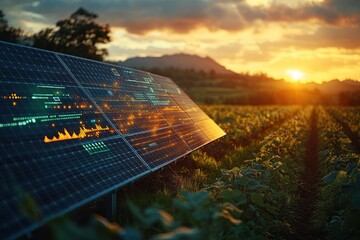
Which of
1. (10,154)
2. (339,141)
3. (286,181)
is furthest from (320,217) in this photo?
(339,141)

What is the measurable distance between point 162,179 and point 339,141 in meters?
12.3

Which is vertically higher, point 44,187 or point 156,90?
point 156,90

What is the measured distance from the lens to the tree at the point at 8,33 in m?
35.0

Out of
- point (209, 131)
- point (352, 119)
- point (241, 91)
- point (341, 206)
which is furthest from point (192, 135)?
point (241, 91)

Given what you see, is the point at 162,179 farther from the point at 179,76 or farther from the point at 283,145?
→ the point at 179,76

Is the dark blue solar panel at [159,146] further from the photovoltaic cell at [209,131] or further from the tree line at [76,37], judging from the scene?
the tree line at [76,37]

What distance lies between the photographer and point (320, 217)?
7996 mm

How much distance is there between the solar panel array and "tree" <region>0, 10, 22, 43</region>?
93.7 feet

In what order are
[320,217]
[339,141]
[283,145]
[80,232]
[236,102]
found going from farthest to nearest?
[236,102], [339,141], [283,145], [320,217], [80,232]

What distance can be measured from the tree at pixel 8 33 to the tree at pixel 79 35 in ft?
14.0

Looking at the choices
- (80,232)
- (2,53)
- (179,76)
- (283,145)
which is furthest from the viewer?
(179,76)

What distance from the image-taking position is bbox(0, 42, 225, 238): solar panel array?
461cm

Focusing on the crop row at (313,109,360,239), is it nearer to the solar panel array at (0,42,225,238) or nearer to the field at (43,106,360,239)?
the field at (43,106,360,239)

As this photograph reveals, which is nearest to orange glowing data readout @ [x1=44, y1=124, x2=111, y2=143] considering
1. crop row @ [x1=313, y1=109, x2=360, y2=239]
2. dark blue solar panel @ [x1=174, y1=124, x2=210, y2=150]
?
dark blue solar panel @ [x1=174, y1=124, x2=210, y2=150]
